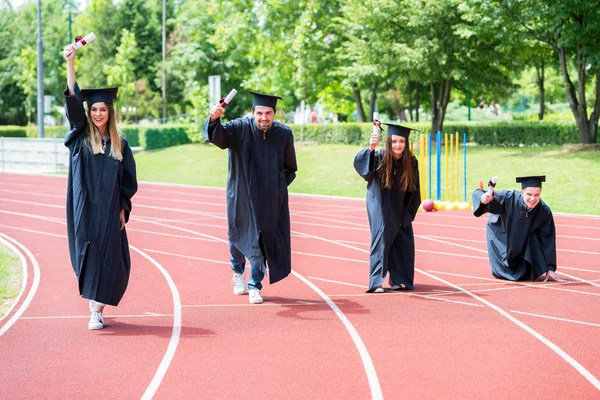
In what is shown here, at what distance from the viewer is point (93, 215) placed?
7520mm

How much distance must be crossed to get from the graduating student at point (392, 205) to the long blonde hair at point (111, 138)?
2642mm

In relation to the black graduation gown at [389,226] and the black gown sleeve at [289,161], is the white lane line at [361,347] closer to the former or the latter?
the black graduation gown at [389,226]

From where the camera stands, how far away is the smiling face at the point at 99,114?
756 cm

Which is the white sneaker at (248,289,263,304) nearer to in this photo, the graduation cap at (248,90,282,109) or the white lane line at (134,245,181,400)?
the white lane line at (134,245,181,400)

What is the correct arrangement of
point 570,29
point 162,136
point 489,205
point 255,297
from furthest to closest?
point 162,136 → point 570,29 → point 489,205 → point 255,297

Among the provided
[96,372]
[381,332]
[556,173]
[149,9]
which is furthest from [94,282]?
[149,9]

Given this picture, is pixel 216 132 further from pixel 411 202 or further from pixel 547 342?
pixel 547 342

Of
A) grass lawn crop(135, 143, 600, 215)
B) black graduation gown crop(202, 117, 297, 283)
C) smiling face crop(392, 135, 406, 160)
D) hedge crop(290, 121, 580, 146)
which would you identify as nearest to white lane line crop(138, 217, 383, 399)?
black graduation gown crop(202, 117, 297, 283)

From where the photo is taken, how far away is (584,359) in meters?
6.45

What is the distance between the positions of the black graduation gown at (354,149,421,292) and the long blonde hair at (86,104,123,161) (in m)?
2.64

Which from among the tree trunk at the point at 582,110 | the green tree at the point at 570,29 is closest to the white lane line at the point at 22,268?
the green tree at the point at 570,29

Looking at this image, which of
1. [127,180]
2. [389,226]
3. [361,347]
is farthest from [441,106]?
[361,347]

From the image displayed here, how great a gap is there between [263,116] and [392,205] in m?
1.65

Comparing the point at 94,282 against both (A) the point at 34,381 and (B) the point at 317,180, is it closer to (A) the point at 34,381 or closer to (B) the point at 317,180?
(A) the point at 34,381
